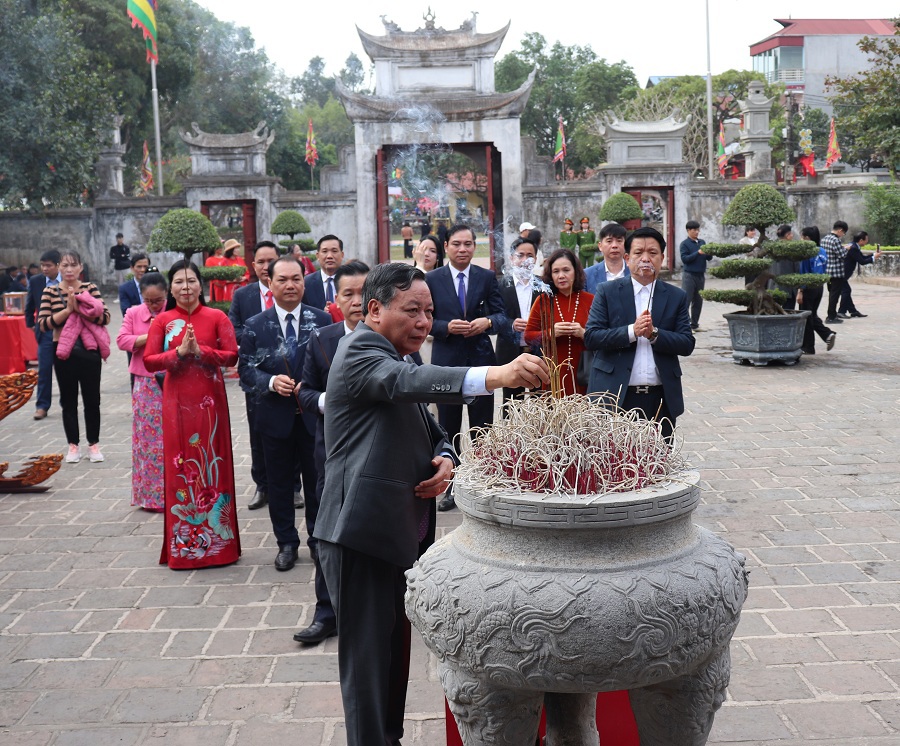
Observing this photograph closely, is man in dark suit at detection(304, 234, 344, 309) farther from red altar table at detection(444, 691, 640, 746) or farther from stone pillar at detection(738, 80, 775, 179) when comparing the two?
stone pillar at detection(738, 80, 775, 179)

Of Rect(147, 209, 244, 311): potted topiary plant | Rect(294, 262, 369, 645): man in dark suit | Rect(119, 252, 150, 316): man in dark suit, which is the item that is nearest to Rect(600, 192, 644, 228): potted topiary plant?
Rect(147, 209, 244, 311): potted topiary plant

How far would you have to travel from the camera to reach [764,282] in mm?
11484

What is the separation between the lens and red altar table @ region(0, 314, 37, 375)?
11188 millimetres

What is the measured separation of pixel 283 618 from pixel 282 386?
1175 mm

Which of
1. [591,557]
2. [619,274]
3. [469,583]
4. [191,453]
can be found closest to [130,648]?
[191,453]

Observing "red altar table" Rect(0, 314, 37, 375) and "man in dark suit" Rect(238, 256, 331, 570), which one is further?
"red altar table" Rect(0, 314, 37, 375)

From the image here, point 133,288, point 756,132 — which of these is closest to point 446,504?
point 133,288

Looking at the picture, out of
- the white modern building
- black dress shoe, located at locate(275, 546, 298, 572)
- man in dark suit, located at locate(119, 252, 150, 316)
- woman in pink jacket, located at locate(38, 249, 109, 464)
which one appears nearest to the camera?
black dress shoe, located at locate(275, 546, 298, 572)

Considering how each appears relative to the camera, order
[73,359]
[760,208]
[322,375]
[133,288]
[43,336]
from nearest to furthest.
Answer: [322,375], [73,359], [133,288], [43,336], [760,208]

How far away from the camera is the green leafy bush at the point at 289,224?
2183 centimetres

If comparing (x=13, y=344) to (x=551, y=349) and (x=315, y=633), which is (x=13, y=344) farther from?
(x=551, y=349)

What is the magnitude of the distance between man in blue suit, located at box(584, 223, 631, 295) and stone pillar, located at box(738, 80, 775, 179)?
73.4 ft

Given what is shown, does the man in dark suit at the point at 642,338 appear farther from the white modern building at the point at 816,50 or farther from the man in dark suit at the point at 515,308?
the white modern building at the point at 816,50

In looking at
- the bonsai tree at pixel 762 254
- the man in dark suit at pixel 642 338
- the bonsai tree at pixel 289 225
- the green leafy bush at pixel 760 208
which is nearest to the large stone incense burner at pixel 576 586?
the man in dark suit at pixel 642 338
